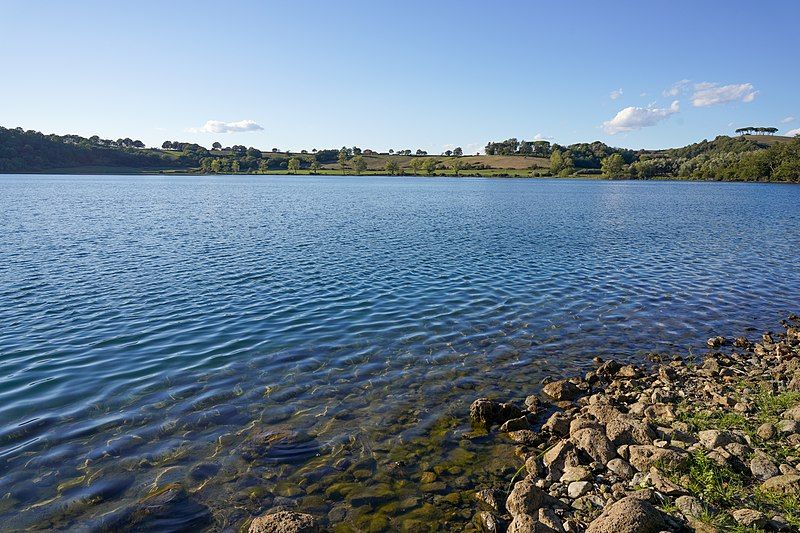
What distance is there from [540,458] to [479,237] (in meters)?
34.0

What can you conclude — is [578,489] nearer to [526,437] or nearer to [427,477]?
[526,437]

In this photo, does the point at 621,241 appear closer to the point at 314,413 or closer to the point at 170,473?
the point at 314,413

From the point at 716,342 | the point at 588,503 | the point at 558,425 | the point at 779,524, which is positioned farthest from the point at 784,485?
the point at 716,342

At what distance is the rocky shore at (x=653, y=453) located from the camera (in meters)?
7.59

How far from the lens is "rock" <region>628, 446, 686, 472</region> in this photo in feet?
29.5

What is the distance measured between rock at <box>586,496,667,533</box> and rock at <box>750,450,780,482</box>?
8.20 ft

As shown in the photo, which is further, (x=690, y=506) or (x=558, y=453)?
(x=558, y=453)

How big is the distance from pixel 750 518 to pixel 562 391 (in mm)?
6018

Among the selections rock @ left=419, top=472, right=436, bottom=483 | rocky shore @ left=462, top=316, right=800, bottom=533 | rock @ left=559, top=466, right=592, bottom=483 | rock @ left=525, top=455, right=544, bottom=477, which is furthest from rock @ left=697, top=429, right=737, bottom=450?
rock @ left=419, top=472, right=436, bottom=483

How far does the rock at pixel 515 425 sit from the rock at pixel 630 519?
3882 millimetres

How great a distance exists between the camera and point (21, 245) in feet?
109

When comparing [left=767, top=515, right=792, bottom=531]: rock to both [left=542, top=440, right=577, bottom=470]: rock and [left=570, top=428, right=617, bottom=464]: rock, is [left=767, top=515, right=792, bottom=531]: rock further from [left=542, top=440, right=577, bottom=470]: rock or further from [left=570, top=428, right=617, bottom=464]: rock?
[left=542, top=440, right=577, bottom=470]: rock

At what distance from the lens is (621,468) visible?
9180 mm

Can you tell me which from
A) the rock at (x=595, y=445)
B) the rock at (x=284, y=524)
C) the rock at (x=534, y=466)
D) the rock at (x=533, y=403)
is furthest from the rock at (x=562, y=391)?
the rock at (x=284, y=524)
